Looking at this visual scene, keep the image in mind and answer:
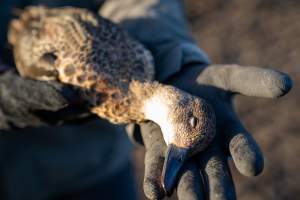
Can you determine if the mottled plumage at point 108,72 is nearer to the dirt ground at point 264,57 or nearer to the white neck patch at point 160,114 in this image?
the white neck patch at point 160,114

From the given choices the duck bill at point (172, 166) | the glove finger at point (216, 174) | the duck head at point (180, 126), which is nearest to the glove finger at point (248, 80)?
the duck head at point (180, 126)

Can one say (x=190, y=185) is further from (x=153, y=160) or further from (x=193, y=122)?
(x=193, y=122)

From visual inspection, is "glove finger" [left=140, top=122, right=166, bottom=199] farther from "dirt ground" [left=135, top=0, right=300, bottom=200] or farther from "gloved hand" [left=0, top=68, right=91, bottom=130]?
"dirt ground" [left=135, top=0, right=300, bottom=200]

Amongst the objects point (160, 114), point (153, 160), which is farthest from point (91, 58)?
point (153, 160)

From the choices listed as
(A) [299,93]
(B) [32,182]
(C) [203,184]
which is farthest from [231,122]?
(A) [299,93]

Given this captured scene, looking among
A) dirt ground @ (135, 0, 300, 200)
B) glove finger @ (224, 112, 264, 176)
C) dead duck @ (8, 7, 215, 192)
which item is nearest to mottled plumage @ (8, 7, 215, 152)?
dead duck @ (8, 7, 215, 192)

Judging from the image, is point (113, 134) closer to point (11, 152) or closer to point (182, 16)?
point (11, 152)
